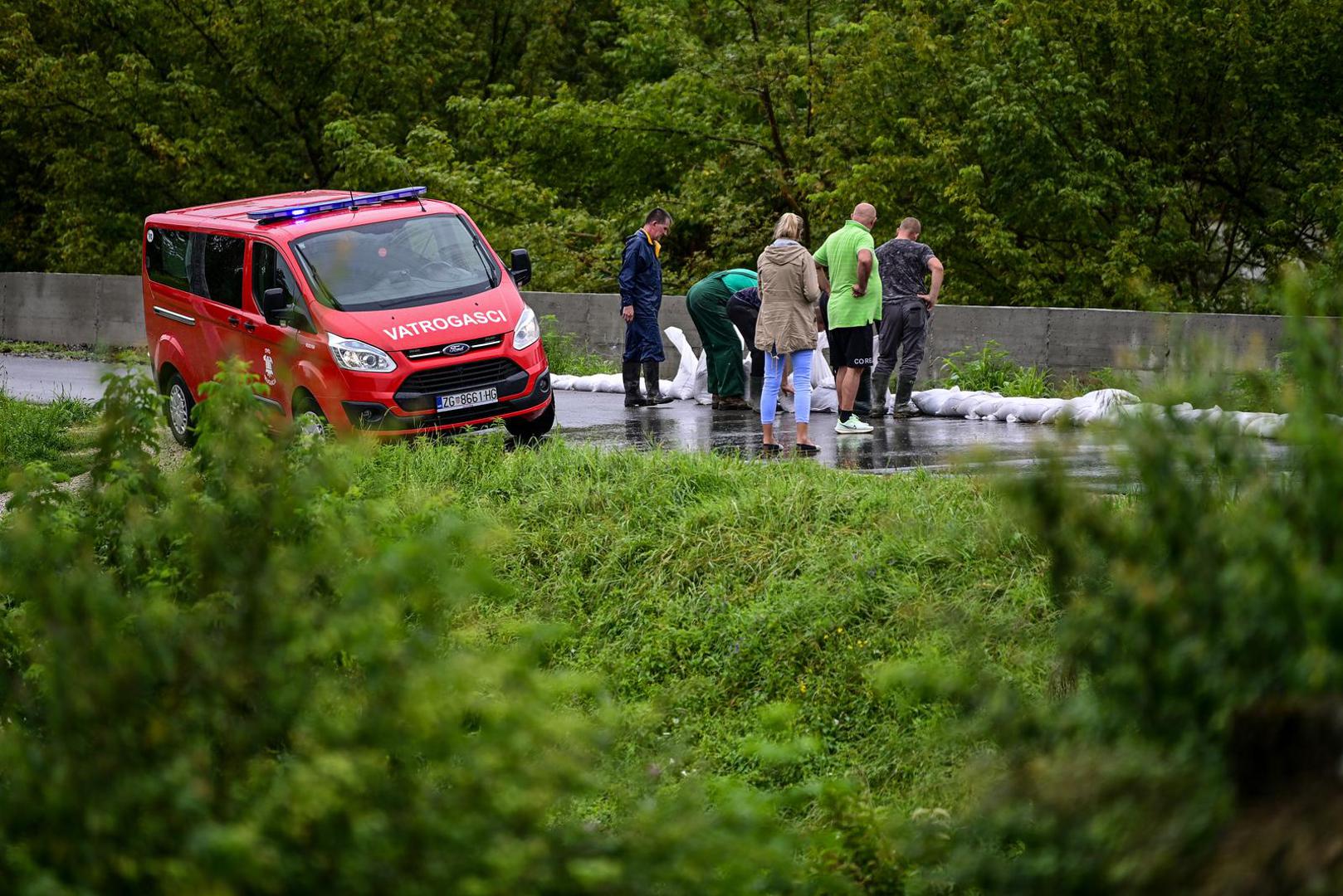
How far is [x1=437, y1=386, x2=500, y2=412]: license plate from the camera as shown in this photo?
40.9ft

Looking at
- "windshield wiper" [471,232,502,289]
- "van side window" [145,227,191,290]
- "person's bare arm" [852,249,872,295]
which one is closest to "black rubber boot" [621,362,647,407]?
"windshield wiper" [471,232,502,289]

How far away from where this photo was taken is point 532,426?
521 inches

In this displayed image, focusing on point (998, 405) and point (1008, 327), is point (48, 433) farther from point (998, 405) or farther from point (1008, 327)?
point (1008, 327)

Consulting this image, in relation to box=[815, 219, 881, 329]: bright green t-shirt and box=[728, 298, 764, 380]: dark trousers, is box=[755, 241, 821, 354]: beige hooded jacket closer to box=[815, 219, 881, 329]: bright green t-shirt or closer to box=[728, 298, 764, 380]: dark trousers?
box=[815, 219, 881, 329]: bright green t-shirt

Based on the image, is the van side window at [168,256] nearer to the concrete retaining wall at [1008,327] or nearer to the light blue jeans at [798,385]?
the concrete retaining wall at [1008,327]

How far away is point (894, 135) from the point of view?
2256 cm

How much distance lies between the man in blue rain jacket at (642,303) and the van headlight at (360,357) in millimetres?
3479

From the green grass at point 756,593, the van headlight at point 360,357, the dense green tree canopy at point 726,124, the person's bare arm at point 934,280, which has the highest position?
the dense green tree canopy at point 726,124

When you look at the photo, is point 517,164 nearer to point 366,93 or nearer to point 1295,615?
point 366,93

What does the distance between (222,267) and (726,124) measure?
1427 cm

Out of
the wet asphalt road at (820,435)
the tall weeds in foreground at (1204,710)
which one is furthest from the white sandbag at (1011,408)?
the tall weeds in foreground at (1204,710)

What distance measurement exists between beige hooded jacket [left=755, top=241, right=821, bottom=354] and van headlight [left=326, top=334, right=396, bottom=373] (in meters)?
2.80

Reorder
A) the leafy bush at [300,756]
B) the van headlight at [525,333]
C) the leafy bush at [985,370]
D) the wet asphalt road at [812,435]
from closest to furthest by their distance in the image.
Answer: the leafy bush at [300,756]
the wet asphalt road at [812,435]
the van headlight at [525,333]
the leafy bush at [985,370]

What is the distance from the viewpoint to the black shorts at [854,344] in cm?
1322
